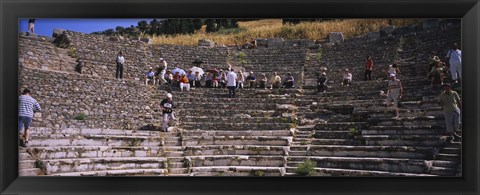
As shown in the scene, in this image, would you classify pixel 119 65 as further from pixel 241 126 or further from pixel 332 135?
Result: pixel 332 135

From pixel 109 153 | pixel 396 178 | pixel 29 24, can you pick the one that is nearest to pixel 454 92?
pixel 396 178

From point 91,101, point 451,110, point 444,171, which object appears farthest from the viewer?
point 91,101

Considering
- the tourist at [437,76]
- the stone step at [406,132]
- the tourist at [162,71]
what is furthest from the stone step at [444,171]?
the tourist at [162,71]

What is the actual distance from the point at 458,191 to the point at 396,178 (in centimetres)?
82

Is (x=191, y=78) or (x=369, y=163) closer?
(x=369, y=163)

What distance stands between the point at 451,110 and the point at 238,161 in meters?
3.69

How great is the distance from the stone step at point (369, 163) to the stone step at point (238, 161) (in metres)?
0.26

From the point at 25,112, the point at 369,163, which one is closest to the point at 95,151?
the point at 25,112

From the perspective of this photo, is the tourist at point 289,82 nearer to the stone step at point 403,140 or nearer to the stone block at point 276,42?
the stone block at point 276,42

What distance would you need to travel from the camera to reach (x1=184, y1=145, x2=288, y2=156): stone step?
34.9 ft

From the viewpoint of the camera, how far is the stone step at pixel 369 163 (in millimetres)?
8914

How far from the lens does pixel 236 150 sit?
10.7 metres

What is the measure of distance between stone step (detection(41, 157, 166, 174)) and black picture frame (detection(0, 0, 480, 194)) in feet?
2.91
